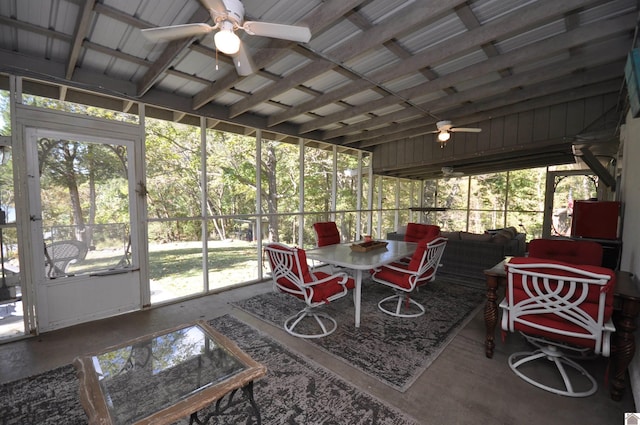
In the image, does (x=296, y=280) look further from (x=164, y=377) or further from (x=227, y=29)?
(x=227, y=29)

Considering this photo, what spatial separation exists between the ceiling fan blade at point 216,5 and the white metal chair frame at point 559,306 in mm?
2447

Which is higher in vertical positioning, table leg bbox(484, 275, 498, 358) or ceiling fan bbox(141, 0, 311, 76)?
ceiling fan bbox(141, 0, 311, 76)

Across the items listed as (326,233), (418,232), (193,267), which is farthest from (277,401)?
(193,267)

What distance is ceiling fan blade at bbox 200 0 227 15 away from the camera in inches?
58.3

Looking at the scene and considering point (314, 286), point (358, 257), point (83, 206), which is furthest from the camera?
point (358, 257)

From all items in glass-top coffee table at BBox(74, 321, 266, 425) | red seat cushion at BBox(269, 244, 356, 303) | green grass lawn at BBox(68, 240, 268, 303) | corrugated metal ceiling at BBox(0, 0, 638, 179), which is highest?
corrugated metal ceiling at BBox(0, 0, 638, 179)

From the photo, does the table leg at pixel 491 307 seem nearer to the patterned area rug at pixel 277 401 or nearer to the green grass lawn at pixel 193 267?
the patterned area rug at pixel 277 401

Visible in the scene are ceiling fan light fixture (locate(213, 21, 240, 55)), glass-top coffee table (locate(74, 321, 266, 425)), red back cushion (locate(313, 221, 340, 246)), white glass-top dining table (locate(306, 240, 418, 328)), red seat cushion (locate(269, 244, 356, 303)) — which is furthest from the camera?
red back cushion (locate(313, 221, 340, 246))

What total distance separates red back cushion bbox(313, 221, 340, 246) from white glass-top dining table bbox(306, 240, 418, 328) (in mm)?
189

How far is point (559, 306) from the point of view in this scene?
1.87m

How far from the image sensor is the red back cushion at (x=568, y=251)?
8.09ft

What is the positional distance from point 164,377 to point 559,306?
2.58m

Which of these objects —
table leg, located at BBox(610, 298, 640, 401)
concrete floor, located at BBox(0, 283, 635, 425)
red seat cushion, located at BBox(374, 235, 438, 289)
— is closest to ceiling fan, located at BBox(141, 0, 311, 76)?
red seat cushion, located at BBox(374, 235, 438, 289)

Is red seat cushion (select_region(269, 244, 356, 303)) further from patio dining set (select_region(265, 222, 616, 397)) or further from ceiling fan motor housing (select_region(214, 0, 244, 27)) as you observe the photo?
ceiling fan motor housing (select_region(214, 0, 244, 27))
